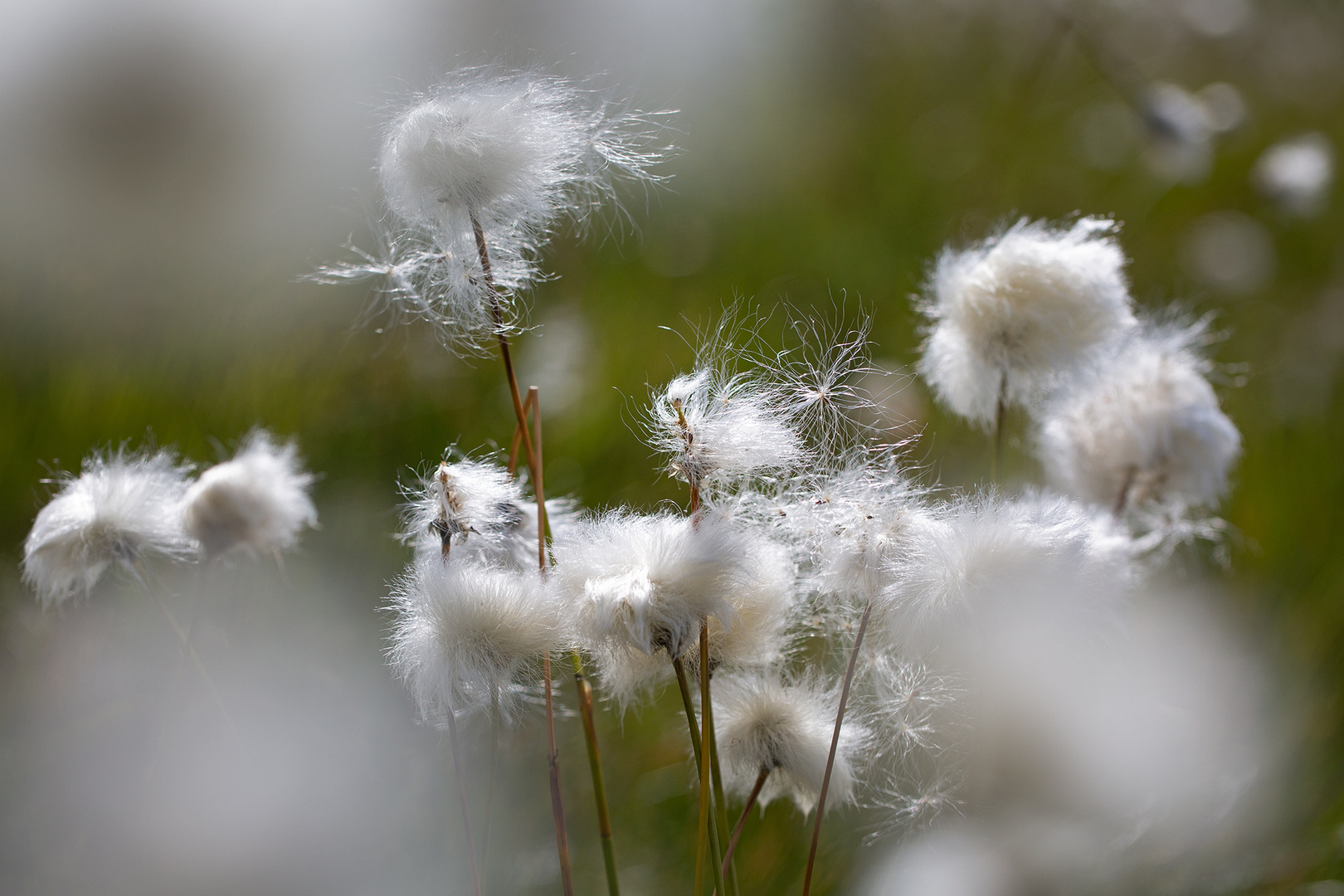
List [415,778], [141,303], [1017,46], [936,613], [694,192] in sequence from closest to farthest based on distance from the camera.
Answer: [936,613] < [415,778] < [141,303] < [694,192] < [1017,46]

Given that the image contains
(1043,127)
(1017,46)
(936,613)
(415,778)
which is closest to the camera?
(936,613)

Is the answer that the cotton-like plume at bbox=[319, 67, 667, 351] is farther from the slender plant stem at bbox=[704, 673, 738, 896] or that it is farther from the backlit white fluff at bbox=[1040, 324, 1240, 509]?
the backlit white fluff at bbox=[1040, 324, 1240, 509]

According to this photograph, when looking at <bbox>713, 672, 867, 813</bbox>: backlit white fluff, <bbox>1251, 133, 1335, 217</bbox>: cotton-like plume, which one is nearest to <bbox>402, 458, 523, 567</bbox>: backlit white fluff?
<bbox>713, 672, 867, 813</bbox>: backlit white fluff

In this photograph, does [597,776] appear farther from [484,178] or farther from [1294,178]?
[1294,178]

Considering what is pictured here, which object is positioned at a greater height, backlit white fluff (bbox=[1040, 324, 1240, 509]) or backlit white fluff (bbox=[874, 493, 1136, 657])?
backlit white fluff (bbox=[1040, 324, 1240, 509])

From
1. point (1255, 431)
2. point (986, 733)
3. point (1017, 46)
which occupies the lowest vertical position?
point (986, 733)

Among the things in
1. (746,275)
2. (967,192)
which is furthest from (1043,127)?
(746,275)

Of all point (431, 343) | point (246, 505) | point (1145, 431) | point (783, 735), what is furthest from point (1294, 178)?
point (246, 505)

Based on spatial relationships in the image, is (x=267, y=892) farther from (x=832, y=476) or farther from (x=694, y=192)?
(x=694, y=192)
